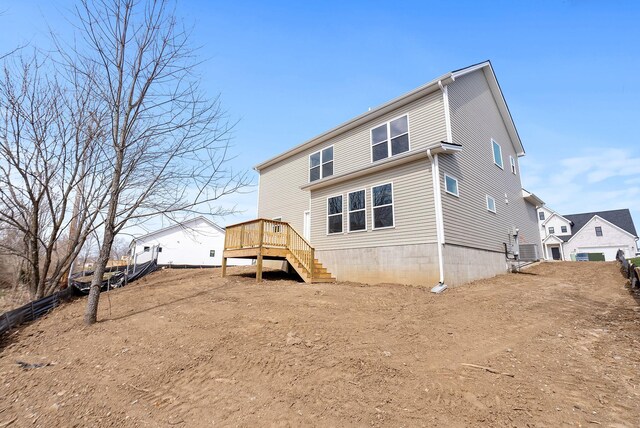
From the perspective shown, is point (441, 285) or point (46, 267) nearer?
point (46, 267)

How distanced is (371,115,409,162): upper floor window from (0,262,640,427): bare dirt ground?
20.1 ft

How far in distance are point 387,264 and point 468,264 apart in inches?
106

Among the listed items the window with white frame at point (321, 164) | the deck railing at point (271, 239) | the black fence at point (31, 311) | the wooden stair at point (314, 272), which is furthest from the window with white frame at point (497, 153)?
the black fence at point (31, 311)

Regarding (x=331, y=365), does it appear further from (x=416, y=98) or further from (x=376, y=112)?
(x=376, y=112)

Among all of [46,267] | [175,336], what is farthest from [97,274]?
[46,267]

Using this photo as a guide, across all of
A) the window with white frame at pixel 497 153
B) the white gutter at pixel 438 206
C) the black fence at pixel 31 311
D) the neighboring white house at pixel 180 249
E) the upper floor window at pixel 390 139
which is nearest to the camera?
the black fence at pixel 31 311

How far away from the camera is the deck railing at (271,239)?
10317 millimetres

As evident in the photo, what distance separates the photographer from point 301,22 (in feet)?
30.8

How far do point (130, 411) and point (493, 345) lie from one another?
466 cm

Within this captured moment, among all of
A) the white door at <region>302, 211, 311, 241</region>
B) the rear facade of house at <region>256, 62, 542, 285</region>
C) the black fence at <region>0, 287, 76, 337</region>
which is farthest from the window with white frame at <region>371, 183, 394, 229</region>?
the black fence at <region>0, 287, 76, 337</region>

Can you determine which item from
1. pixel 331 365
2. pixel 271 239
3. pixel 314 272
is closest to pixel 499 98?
pixel 314 272

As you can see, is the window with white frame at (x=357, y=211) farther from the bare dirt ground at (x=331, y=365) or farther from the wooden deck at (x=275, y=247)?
the bare dirt ground at (x=331, y=365)

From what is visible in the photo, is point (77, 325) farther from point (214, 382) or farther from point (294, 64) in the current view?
point (294, 64)

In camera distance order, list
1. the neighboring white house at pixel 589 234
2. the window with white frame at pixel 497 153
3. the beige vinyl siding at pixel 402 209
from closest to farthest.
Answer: the beige vinyl siding at pixel 402 209 → the window with white frame at pixel 497 153 → the neighboring white house at pixel 589 234
